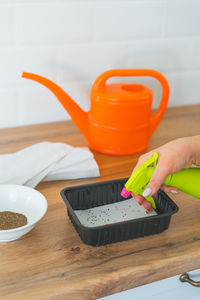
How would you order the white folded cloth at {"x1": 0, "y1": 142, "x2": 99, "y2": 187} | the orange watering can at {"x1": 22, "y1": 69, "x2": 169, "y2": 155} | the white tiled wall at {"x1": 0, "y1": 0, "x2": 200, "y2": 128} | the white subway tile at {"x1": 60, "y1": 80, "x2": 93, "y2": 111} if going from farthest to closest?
the white subway tile at {"x1": 60, "y1": 80, "x2": 93, "y2": 111} → the white tiled wall at {"x1": 0, "y1": 0, "x2": 200, "y2": 128} → the orange watering can at {"x1": 22, "y1": 69, "x2": 169, "y2": 155} → the white folded cloth at {"x1": 0, "y1": 142, "x2": 99, "y2": 187}

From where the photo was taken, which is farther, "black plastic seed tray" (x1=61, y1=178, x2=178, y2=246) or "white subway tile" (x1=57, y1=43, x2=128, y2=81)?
"white subway tile" (x1=57, y1=43, x2=128, y2=81)

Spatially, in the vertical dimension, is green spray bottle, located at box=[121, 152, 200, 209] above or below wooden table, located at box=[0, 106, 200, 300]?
above

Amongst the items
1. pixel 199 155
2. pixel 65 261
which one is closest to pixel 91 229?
pixel 65 261

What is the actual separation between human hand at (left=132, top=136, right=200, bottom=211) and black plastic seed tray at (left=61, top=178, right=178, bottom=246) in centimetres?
4

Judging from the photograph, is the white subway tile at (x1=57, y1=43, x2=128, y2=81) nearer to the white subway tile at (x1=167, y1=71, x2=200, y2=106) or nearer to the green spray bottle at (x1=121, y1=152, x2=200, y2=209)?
the white subway tile at (x1=167, y1=71, x2=200, y2=106)

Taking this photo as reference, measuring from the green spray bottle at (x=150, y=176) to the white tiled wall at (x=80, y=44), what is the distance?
21.7 inches

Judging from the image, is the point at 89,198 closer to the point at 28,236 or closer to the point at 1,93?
the point at 28,236

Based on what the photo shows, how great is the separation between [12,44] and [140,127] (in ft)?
1.37

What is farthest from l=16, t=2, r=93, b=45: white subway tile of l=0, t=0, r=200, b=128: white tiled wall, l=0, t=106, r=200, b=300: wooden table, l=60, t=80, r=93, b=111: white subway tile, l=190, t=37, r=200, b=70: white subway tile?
l=0, t=106, r=200, b=300: wooden table

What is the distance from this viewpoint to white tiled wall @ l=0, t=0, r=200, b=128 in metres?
1.12

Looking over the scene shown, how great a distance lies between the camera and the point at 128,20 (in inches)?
48.3

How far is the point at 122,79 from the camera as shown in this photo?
4.20 ft

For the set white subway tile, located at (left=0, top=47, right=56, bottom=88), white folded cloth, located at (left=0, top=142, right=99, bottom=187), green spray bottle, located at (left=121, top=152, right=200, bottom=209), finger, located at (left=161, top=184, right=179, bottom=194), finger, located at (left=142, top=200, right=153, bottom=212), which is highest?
white subway tile, located at (left=0, top=47, right=56, bottom=88)

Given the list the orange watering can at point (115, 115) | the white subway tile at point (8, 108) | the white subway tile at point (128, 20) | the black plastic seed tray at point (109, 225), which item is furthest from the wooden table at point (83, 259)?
the white subway tile at point (128, 20)
